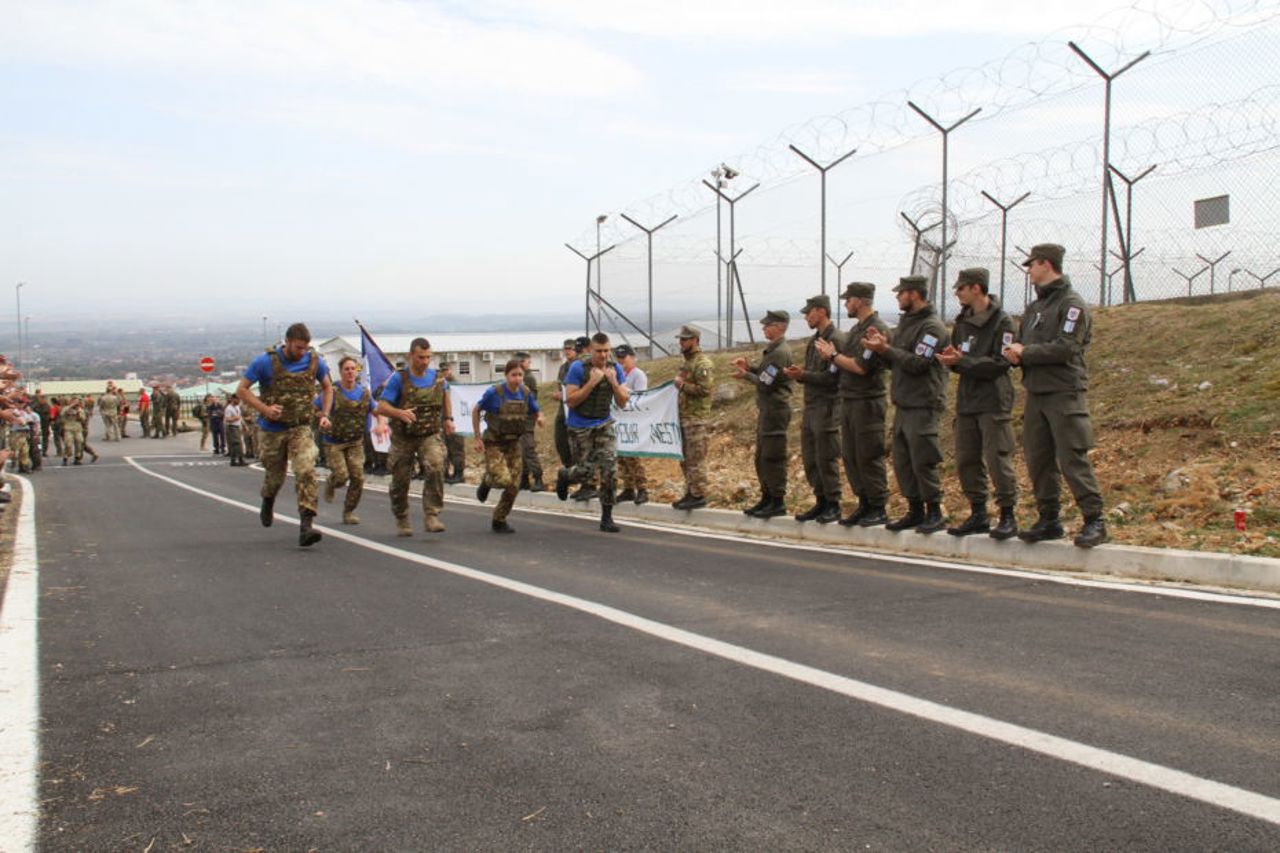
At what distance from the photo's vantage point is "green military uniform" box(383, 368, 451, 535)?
11.5m

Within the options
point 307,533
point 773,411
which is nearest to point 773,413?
point 773,411

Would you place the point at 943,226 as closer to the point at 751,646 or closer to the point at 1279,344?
the point at 1279,344

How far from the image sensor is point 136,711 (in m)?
4.93

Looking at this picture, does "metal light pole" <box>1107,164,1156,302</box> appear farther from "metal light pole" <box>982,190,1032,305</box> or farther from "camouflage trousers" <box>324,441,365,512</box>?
"camouflage trousers" <box>324,441,365,512</box>

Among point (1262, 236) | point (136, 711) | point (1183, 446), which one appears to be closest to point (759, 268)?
point (1262, 236)

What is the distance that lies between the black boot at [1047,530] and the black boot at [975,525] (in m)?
0.63

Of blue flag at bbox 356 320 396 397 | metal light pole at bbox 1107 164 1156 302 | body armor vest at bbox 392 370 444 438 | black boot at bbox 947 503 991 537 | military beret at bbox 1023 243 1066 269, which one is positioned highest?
metal light pole at bbox 1107 164 1156 302

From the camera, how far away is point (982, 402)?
9.07 metres

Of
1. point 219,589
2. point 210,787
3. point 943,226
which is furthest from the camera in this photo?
point 943,226

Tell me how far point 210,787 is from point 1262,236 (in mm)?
12510

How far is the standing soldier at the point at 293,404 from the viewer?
412 inches

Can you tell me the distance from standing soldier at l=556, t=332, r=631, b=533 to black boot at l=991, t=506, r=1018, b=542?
4009 millimetres

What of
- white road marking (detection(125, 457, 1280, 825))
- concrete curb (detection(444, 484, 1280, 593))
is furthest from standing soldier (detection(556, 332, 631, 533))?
white road marking (detection(125, 457, 1280, 825))

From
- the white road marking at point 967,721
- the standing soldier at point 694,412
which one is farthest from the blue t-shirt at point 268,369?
the white road marking at point 967,721
